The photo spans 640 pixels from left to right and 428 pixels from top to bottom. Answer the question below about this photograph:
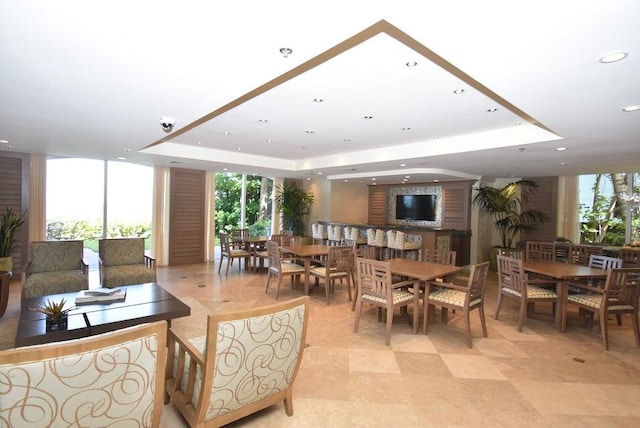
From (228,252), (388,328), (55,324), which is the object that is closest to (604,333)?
(388,328)

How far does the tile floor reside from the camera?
2.34 metres

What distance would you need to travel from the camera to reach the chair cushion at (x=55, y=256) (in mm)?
4613

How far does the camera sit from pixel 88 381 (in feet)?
4.39

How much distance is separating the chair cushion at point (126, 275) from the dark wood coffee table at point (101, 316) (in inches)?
37.9

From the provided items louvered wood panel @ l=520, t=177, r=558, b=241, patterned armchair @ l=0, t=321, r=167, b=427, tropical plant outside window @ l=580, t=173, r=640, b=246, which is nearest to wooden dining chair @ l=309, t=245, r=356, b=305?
patterned armchair @ l=0, t=321, r=167, b=427

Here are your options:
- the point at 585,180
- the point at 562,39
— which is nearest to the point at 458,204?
the point at 585,180

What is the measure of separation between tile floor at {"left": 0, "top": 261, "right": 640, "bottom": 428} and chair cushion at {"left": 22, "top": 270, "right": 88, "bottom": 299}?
46cm

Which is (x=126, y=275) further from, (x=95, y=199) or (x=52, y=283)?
(x=95, y=199)

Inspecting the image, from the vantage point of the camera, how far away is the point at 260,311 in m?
A: 1.81

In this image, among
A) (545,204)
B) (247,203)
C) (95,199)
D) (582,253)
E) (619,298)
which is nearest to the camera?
(619,298)

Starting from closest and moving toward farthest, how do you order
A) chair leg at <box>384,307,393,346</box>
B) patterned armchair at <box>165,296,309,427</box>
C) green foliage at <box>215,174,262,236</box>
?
patterned armchair at <box>165,296,309,427</box>
chair leg at <box>384,307,393,346</box>
green foliage at <box>215,174,262,236</box>

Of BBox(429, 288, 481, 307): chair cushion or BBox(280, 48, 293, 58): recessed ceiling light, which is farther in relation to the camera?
BBox(429, 288, 481, 307): chair cushion

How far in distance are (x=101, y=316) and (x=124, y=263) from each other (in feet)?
8.46

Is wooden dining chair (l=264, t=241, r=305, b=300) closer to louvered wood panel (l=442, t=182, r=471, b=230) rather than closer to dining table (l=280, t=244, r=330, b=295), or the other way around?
dining table (l=280, t=244, r=330, b=295)
